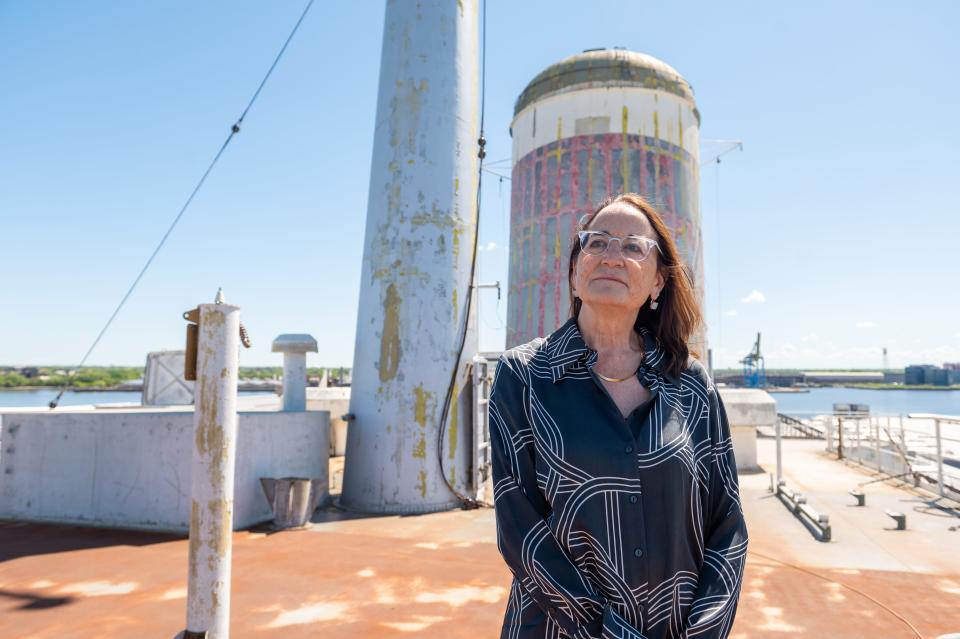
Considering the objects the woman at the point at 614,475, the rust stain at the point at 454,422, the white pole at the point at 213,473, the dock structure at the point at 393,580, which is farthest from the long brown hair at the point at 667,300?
the rust stain at the point at 454,422

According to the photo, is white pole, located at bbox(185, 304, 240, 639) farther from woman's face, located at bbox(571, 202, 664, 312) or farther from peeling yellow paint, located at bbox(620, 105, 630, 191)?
peeling yellow paint, located at bbox(620, 105, 630, 191)

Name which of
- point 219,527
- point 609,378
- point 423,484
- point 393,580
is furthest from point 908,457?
point 219,527

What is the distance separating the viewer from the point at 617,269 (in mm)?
1831

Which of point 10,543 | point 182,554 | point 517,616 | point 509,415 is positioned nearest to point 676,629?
point 517,616

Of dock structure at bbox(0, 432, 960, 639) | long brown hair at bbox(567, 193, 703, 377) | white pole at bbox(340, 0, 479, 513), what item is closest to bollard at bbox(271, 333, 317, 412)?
white pole at bbox(340, 0, 479, 513)

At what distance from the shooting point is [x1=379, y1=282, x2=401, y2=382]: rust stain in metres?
6.98

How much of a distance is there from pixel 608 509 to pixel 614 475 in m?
0.09

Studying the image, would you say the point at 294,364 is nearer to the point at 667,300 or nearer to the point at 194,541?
the point at 194,541

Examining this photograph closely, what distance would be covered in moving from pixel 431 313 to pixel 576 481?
5576 millimetres

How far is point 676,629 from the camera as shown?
157 centimetres

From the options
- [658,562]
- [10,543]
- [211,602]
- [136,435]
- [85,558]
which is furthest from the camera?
[136,435]

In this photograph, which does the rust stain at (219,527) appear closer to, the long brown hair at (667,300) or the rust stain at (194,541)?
the rust stain at (194,541)

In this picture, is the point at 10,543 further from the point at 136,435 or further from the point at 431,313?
the point at 431,313

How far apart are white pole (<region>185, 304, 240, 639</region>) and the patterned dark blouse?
1881 mm
